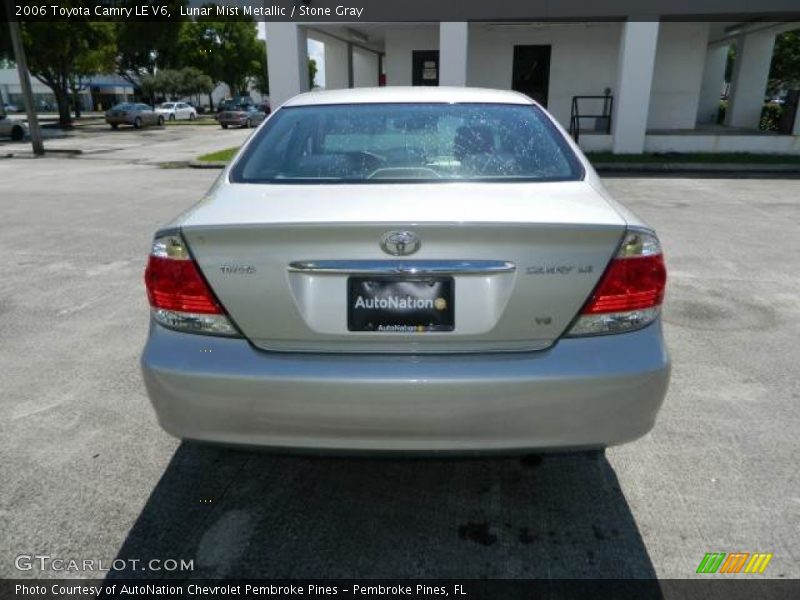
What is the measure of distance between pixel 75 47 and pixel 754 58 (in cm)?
3227

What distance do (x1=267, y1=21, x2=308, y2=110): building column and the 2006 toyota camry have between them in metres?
15.1

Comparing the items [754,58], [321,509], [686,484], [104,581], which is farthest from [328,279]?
[754,58]

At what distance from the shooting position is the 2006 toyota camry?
6.51 feet

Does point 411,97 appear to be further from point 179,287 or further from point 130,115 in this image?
point 130,115

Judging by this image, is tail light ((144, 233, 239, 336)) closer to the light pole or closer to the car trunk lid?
the car trunk lid

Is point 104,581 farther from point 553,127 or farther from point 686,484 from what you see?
point 553,127

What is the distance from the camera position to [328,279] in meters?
2.02

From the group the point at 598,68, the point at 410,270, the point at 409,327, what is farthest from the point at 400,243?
the point at 598,68

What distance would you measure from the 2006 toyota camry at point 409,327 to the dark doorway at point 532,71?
1888cm

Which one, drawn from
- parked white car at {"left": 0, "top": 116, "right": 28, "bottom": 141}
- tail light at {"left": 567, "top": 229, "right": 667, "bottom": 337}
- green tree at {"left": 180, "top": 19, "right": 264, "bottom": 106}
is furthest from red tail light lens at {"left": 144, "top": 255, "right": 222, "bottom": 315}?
green tree at {"left": 180, "top": 19, "right": 264, "bottom": 106}

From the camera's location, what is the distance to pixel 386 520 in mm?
2502

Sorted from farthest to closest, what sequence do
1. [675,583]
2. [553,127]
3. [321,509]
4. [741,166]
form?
[741,166], [553,127], [321,509], [675,583]

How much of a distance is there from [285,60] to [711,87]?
17657mm

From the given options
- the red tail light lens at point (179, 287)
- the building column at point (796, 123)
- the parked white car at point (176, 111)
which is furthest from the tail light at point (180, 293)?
the parked white car at point (176, 111)
